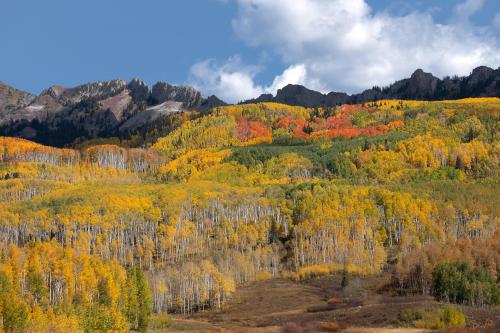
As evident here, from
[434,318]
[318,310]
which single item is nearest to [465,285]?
[318,310]

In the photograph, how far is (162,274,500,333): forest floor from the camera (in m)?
88.2

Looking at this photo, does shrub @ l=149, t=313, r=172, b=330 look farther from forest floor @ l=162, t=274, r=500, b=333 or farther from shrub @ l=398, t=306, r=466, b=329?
shrub @ l=398, t=306, r=466, b=329

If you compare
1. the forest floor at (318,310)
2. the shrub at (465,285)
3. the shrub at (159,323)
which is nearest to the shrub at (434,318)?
the forest floor at (318,310)

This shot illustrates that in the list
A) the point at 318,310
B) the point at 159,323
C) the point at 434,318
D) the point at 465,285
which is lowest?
the point at 318,310

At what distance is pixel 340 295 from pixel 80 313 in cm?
7237

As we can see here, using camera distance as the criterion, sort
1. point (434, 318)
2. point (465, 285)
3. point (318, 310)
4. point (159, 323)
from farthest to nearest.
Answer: point (318, 310)
point (465, 285)
point (159, 323)
point (434, 318)

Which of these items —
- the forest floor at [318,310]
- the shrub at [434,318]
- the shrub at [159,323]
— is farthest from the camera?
the shrub at [159,323]

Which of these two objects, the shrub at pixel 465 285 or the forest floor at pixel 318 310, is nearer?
the forest floor at pixel 318 310

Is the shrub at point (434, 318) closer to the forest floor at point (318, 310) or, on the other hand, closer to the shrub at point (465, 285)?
the forest floor at point (318, 310)

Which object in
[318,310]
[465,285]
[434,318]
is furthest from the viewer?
[318,310]

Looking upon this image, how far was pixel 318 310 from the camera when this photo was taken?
415 feet

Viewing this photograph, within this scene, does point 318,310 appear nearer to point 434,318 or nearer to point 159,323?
point 159,323

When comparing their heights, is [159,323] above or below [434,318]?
below

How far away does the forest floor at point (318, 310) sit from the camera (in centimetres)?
8819
